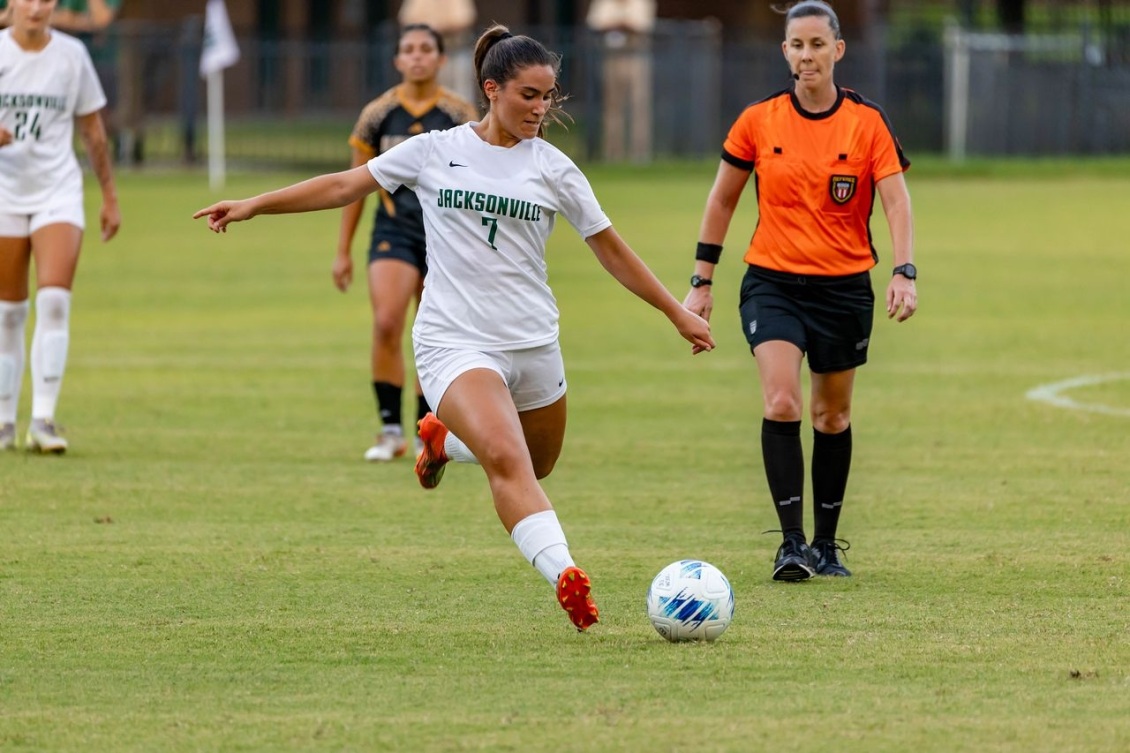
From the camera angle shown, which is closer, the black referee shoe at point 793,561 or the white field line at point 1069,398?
the black referee shoe at point 793,561

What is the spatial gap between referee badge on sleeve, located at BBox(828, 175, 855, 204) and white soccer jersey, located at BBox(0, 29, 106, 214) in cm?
467

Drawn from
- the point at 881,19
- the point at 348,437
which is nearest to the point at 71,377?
the point at 348,437

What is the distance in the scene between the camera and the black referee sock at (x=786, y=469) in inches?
300

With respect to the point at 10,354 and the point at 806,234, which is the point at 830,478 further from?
the point at 10,354

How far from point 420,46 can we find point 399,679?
567cm

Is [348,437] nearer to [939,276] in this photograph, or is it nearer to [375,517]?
[375,517]

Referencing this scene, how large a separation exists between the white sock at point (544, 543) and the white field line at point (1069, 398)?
6542mm

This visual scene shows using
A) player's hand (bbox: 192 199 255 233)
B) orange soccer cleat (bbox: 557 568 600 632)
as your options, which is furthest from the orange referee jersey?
player's hand (bbox: 192 199 255 233)

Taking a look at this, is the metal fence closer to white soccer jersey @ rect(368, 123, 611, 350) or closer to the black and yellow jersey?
the black and yellow jersey

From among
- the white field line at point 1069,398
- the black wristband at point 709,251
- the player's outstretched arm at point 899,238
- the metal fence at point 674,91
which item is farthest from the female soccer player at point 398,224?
the metal fence at point 674,91

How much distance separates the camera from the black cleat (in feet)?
25.2

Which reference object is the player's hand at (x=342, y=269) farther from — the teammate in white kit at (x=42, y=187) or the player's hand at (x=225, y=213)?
the player's hand at (x=225, y=213)

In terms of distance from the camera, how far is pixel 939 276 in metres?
20.4

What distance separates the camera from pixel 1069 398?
41.8 feet
